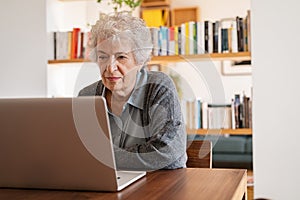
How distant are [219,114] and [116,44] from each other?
1631mm

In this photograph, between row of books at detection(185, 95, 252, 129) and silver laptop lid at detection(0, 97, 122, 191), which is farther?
row of books at detection(185, 95, 252, 129)

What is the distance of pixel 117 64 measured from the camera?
1603 mm

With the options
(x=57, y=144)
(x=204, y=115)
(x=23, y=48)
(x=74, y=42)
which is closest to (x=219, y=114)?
(x=204, y=115)

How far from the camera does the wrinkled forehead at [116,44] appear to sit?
1.58 metres

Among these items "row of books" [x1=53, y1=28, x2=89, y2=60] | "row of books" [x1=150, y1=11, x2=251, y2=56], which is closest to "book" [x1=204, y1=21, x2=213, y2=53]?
"row of books" [x1=150, y1=11, x2=251, y2=56]

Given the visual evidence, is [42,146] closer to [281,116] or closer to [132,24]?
[132,24]

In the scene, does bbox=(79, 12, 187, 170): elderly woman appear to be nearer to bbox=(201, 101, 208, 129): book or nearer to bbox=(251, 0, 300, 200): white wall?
bbox=(251, 0, 300, 200): white wall

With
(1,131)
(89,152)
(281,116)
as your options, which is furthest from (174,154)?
(281,116)

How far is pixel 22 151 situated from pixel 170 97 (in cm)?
62

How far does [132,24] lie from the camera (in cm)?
163

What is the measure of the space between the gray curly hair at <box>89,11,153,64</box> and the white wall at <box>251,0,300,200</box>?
1.12 metres

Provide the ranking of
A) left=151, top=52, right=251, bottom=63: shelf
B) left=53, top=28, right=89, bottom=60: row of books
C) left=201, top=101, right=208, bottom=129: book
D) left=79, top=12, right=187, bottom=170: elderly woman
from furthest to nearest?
left=53, top=28, right=89, bottom=60: row of books
left=201, top=101, right=208, bottom=129: book
left=151, top=52, right=251, bottom=63: shelf
left=79, top=12, right=187, bottom=170: elderly woman

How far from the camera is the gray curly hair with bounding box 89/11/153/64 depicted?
5.20 feet

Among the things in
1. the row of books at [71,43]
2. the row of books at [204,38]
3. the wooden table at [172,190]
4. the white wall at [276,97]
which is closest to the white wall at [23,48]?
the row of books at [71,43]
